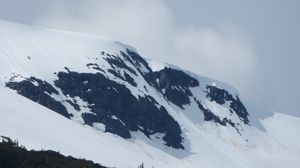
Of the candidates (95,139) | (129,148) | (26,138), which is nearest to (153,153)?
(129,148)

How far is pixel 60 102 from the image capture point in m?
179

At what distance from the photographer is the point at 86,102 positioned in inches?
7451

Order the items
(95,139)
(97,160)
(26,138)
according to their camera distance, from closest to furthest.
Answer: (26,138)
(97,160)
(95,139)

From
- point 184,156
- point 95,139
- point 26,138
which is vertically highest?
point 184,156

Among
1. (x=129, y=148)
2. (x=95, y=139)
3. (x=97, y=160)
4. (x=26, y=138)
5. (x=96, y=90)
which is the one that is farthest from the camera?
(x=96, y=90)

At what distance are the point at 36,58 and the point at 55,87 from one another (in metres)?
13.3

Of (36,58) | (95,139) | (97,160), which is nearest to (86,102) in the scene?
(36,58)

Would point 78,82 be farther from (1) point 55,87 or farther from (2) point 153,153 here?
(2) point 153,153

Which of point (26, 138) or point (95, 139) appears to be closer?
point (26, 138)

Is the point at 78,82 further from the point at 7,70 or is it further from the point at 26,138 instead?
the point at 26,138

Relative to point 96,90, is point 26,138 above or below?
below

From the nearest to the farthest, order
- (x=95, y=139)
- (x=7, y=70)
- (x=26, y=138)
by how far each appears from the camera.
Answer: (x=26, y=138)
(x=95, y=139)
(x=7, y=70)

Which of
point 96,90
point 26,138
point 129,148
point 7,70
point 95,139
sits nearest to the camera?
point 26,138

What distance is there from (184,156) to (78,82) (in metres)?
36.3
